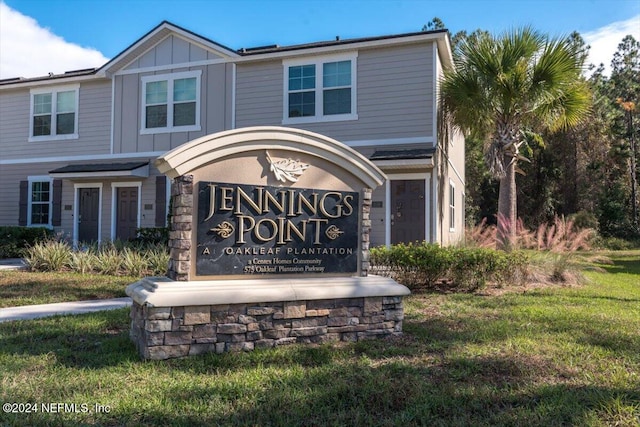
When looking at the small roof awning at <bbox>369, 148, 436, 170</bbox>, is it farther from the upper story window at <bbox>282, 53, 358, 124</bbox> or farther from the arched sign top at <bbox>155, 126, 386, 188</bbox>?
the arched sign top at <bbox>155, 126, 386, 188</bbox>

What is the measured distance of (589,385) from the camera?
3869mm

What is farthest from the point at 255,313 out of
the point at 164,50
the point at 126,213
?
the point at 164,50

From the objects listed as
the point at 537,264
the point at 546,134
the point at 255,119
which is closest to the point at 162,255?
the point at 255,119

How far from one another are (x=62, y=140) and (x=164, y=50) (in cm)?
471

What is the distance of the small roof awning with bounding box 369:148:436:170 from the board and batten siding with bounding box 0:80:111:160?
9207 millimetres

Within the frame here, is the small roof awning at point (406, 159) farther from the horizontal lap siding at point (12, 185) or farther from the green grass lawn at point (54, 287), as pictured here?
the horizontal lap siding at point (12, 185)

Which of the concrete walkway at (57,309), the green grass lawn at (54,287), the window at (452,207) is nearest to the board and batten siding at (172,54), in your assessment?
the green grass lawn at (54,287)

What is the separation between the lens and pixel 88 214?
1542 cm

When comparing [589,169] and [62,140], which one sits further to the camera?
[589,169]

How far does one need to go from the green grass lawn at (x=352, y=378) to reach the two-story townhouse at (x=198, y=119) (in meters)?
6.79

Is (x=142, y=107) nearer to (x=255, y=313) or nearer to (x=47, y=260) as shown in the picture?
(x=47, y=260)

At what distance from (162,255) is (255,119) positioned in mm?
5081

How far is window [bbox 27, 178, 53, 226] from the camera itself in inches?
628

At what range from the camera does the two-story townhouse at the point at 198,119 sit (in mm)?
12359
